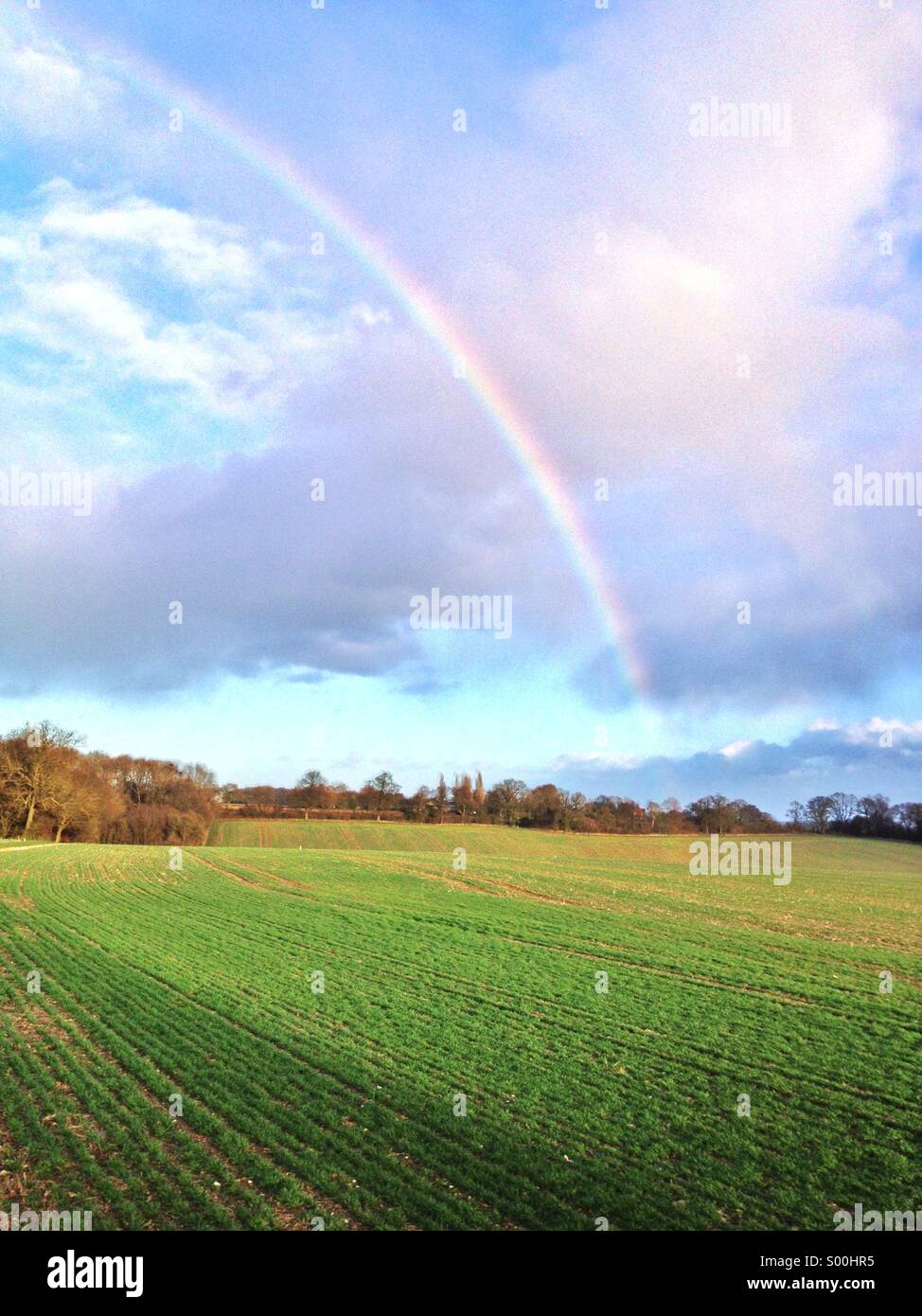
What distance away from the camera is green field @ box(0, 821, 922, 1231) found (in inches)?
391

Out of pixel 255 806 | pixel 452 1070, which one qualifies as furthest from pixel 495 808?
pixel 452 1070

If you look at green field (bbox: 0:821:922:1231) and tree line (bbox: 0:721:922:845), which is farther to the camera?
tree line (bbox: 0:721:922:845)

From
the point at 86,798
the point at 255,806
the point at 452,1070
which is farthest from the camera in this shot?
the point at 255,806

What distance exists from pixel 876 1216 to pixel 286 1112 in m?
8.20

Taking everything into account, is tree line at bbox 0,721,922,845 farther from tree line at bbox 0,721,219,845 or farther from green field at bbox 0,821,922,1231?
green field at bbox 0,821,922,1231

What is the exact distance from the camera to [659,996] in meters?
21.0

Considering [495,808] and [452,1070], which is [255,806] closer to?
[495,808]

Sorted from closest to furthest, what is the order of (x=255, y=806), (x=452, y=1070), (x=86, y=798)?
(x=452, y=1070) → (x=86, y=798) → (x=255, y=806)

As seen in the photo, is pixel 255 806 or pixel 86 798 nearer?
pixel 86 798

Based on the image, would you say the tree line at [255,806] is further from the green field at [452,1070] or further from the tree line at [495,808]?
the green field at [452,1070]

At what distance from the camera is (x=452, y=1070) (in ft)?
48.5

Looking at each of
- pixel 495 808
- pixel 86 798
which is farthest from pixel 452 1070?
pixel 495 808

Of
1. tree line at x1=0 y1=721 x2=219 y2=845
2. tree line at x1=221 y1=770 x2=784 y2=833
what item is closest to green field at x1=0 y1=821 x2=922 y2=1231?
tree line at x1=0 y1=721 x2=219 y2=845
